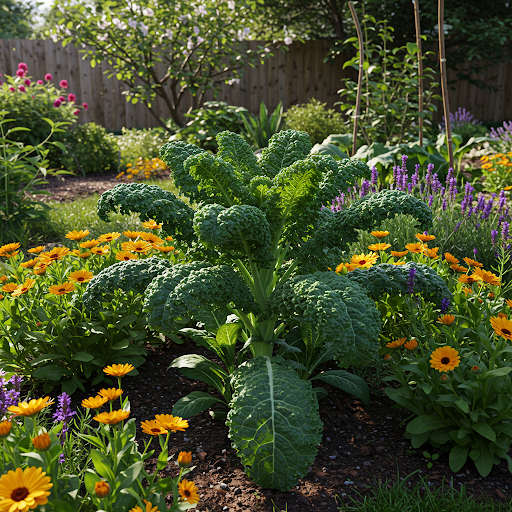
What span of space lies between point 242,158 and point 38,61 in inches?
463

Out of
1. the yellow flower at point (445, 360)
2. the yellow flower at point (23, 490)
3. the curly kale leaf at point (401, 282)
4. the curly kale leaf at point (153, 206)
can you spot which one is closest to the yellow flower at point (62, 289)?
the curly kale leaf at point (153, 206)

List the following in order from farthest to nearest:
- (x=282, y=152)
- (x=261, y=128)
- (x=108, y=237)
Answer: (x=261, y=128), (x=108, y=237), (x=282, y=152)

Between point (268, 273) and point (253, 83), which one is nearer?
point (268, 273)

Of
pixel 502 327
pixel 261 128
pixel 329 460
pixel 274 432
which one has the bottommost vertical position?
pixel 329 460

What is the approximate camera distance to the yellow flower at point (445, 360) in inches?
60.5

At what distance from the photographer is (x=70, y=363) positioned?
202 cm

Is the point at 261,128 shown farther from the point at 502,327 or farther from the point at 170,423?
the point at 170,423

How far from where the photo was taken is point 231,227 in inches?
58.6

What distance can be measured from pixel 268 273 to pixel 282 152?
570 mm

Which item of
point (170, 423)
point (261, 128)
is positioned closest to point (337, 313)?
point (170, 423)

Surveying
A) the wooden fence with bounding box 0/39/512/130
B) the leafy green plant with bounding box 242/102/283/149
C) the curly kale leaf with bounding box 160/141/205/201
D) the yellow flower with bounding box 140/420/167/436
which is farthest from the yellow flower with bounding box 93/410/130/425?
the wooden fence with bounding box 0/39/512/130

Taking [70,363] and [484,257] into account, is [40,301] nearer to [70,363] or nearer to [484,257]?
[70,363]

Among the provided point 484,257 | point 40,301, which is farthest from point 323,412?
point 484,257

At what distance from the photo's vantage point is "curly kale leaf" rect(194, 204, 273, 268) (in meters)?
1.50
